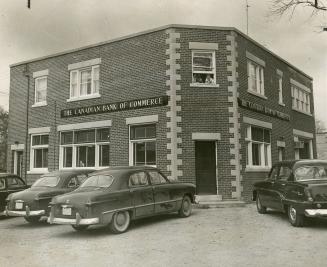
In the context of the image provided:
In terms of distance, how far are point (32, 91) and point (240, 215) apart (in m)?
13.8

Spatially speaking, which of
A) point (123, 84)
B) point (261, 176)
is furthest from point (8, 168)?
point (261, 176)

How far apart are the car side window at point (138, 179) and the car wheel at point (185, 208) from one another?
176 cm

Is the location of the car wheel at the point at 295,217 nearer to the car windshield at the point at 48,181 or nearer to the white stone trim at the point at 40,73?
the car windshield at the point at 48,181

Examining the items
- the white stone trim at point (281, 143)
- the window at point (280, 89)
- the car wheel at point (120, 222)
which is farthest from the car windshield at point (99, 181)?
the window at point (280, 89)

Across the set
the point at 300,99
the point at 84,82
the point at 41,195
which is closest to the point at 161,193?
the point at 41,195

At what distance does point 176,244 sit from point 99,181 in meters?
3.10

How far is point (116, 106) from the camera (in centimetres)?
1798

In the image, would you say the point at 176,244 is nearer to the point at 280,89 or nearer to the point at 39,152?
the point at 39,152

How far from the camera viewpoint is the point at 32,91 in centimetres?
2161

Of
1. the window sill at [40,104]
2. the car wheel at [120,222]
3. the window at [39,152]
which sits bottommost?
the car wheel at [120,222]

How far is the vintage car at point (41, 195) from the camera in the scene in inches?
449

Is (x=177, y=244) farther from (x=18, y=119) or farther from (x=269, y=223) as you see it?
(x=18, y=119)

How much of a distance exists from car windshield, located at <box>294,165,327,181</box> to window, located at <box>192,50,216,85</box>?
6833 millimetres

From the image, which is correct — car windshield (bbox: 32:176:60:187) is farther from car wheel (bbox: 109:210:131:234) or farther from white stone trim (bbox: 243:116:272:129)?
white stone trim (bbox: 243:116:272:129)
